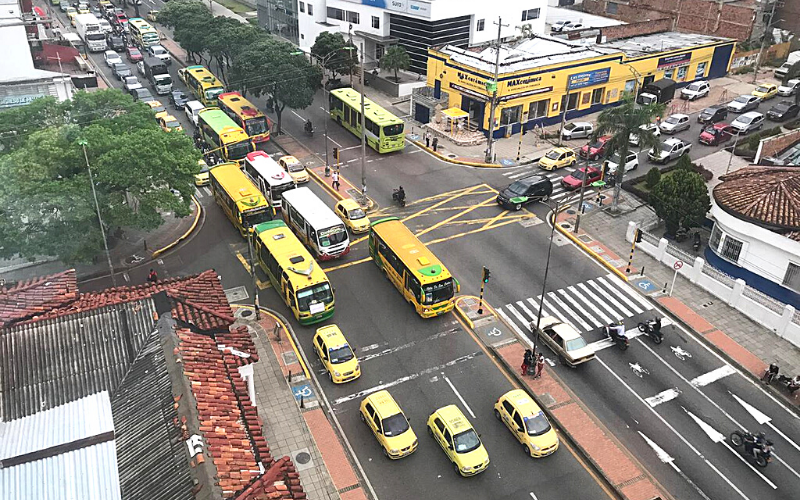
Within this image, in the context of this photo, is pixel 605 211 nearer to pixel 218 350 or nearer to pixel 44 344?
pixel 218 350

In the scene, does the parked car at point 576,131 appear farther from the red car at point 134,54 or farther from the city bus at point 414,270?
Answer: the red car at point 134,54

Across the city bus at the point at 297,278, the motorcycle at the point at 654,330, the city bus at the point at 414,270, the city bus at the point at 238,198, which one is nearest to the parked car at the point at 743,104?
the motorcycle at the point at 654,330

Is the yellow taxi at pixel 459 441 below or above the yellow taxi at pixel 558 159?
below

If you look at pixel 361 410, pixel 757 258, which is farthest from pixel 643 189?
pixel 361 410

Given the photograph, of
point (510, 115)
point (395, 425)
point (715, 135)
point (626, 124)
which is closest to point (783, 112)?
point (715, 135)

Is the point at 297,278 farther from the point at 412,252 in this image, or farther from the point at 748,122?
the point at 748,122

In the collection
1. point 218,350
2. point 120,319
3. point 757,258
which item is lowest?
point 757,258

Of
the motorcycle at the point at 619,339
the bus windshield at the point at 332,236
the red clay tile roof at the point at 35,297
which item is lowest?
the motorcycle at the point at 619,339
